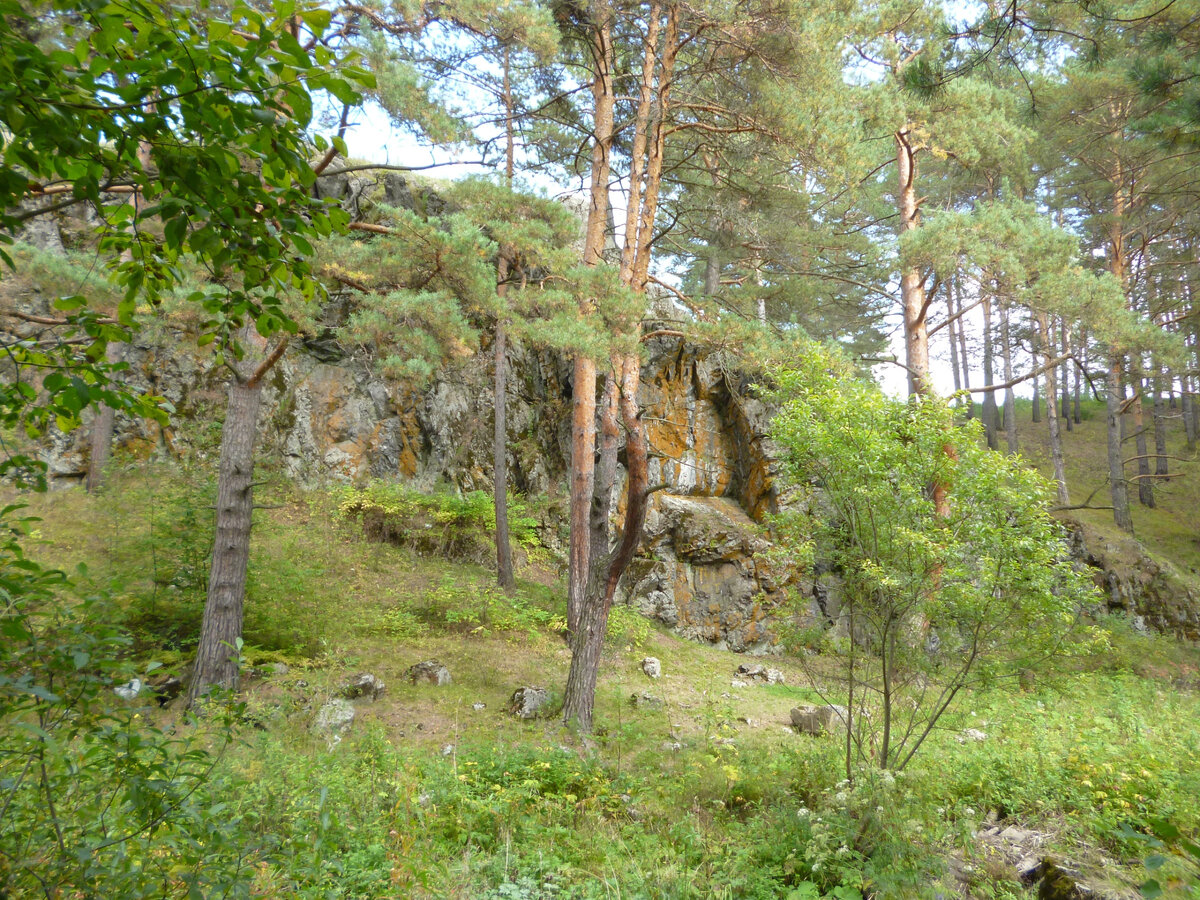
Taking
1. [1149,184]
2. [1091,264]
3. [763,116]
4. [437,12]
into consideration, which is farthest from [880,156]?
[1091,264]

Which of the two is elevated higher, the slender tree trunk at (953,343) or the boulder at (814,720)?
the slender tree trunk at (953,343)

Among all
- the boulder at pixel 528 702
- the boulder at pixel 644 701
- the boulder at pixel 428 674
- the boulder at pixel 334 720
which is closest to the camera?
the boulder at pixel 334 720

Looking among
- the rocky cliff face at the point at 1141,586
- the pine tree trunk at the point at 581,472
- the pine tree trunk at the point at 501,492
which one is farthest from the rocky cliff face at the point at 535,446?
the pine tree trunk at the point at 581,472

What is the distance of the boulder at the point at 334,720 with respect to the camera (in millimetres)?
5508

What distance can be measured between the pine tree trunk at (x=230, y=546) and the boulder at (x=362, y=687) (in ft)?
3.72

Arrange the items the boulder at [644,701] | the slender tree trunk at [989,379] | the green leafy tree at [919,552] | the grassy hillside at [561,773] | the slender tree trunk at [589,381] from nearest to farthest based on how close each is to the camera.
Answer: the grassy hillside at [561,773], the green leafy tree at [919,552], the boulder at [644,701], the slender tree trunk at [589,381], the slender tree trunk at [989,379]

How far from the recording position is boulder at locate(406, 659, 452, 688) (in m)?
7.46

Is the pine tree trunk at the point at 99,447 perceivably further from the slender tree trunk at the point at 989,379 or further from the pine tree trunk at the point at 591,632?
the slender tree trunk at the point at 989,379

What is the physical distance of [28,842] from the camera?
6.36ft

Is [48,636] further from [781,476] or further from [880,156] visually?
[880,156]

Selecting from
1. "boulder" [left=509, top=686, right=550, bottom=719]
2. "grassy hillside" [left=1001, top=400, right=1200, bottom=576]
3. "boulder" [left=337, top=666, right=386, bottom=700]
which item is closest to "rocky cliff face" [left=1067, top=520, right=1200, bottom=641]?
"grassy hillside" [left=1001, top=400, right=1200, bottom=576]

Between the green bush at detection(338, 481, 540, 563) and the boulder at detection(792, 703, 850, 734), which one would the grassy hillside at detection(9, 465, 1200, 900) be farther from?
the green bush at detection(338, 481, 540, 563)

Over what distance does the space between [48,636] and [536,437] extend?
12967mm

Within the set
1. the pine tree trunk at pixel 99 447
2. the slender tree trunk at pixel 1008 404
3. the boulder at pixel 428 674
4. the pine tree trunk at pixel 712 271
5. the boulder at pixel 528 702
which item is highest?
the pine tree trunk at pixel 712 271
